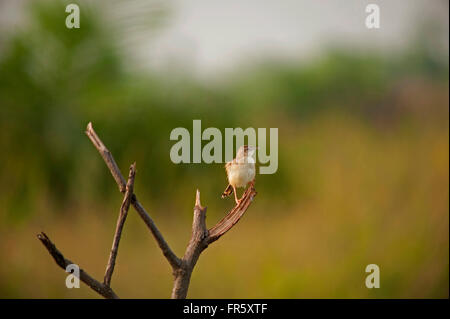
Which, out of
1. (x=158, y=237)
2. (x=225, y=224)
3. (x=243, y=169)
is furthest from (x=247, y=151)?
(x=158, y=237)

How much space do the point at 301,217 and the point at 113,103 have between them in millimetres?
1523

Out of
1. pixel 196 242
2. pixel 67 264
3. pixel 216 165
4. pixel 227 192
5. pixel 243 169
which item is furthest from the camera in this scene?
pixel 216 165

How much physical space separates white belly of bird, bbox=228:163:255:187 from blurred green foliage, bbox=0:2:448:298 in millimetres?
1779

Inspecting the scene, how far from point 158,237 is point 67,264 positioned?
0.48ft

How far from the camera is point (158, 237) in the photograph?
2.76ft

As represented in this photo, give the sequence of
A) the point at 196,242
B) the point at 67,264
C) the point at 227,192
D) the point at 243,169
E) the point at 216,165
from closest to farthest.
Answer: the point at 67,264, the point at 196,242, the point at 243,169, the point at 227,192, the point at 216,165

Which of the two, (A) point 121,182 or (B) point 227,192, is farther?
(B) point 227,192

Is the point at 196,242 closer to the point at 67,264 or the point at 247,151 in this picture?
the point at 67,264

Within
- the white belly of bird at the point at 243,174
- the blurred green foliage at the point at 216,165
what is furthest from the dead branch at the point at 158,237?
the blurred green foliage at the point at 216,165

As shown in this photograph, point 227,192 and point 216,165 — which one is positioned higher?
point 216,165

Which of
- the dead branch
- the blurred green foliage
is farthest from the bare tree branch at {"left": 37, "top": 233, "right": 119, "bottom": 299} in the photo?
the blurred green foliage

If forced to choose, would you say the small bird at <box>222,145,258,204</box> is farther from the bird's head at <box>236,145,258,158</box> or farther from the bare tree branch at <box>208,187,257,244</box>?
the bare tree branch at <box>208,187,257,244</box>

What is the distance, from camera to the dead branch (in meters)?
0.81

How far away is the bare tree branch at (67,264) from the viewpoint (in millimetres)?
743
